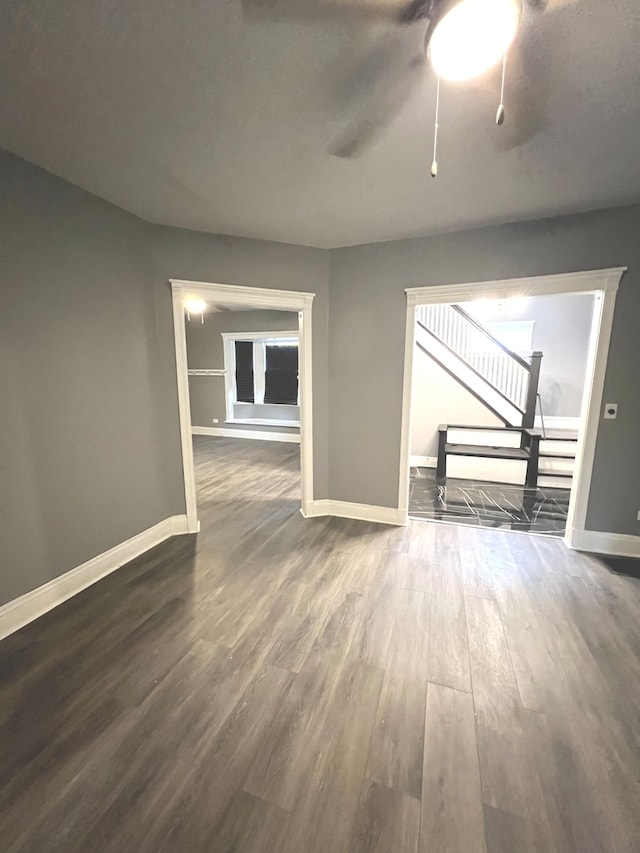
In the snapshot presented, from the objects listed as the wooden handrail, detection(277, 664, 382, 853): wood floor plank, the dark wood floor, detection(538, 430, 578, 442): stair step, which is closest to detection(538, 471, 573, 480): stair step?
detection(538, 430, 578, 442): stair step

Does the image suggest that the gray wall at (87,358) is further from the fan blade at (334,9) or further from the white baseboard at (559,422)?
the white baseboard at (559,422)

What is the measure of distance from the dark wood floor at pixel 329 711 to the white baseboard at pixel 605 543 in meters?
0.26

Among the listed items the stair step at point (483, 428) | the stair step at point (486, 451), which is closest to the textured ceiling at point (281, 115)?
the stair step at point (486, 451)

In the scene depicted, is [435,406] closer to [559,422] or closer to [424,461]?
[424,461]

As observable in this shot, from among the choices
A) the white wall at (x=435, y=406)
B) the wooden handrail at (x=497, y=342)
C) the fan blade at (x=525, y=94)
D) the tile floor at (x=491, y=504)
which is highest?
the fan blade at (x=525, y=94)

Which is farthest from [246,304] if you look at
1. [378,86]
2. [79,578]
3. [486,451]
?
[486,451]

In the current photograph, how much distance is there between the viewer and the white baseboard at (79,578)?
192 cm

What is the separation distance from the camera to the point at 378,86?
1.36 metres

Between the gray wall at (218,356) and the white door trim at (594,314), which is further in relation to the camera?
the gray wall at (218,356)

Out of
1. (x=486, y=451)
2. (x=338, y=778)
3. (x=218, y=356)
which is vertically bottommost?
(x=338, y=778)

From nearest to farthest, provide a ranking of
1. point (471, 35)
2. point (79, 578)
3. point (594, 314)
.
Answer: point (471, 35) < point (79, 578) < point (594, 314)

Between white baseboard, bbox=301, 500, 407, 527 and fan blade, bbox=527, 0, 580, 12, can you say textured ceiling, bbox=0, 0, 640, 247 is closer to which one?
fan blade, bbox=527, 0, 580, 12

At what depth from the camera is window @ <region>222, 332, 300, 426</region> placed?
23.4 feet

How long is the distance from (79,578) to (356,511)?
230cm
